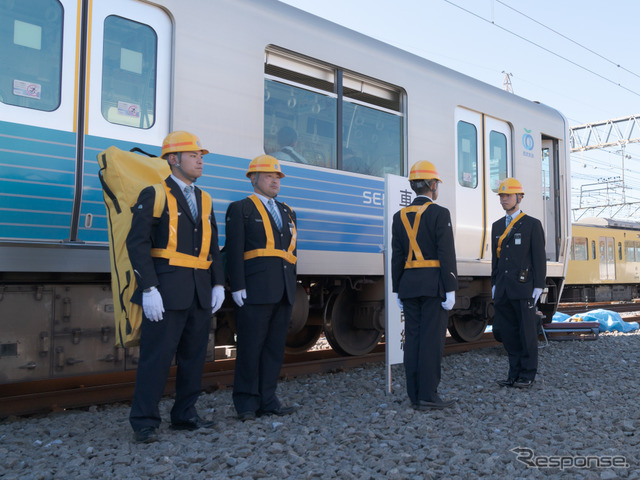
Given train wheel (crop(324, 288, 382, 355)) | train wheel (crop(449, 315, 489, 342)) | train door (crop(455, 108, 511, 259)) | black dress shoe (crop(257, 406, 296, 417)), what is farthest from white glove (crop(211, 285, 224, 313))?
train wheel (crop(449, 315, 489, 342))

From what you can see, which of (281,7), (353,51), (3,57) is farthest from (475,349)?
(3,57)

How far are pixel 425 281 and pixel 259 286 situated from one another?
134cm

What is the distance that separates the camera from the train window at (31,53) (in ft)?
13.7

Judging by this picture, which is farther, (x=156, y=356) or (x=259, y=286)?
(x=259, y=286)

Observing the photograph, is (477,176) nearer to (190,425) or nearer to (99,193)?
(99,193)

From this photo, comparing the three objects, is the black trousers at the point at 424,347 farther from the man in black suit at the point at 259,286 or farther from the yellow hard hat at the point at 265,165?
the yellow hard hat at the point at 265,165

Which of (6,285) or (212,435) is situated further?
(6,285)

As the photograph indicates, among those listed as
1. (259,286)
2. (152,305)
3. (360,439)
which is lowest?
(360,439)

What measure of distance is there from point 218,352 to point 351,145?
306 cm

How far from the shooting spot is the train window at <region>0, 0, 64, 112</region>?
417cm

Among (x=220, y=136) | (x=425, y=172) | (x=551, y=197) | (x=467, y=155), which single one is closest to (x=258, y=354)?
(x=220, y=136)

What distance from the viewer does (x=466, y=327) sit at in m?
8.76

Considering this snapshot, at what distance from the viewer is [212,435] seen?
13.3ft

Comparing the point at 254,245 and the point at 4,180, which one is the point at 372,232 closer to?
the point at 254,245
